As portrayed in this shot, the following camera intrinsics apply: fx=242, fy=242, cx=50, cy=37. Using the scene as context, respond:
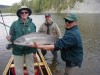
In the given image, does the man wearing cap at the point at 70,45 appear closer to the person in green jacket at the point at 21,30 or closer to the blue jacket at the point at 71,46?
the blue jacket at the point at 71,46

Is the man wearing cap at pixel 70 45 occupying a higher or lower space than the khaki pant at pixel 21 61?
higher

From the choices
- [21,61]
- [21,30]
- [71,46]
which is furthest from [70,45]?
[21,61]

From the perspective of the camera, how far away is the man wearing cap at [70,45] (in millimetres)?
5549

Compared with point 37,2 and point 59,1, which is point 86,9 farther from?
point 37,2

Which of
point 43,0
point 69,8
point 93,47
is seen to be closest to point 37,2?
point 43,0

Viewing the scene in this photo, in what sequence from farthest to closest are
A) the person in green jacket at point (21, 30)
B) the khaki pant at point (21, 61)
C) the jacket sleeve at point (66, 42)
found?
1. the khaki pant at point (21, 61)
2. the person in green jacket at point (21, 30)
3. the jacket sleeve at point (66, 42)

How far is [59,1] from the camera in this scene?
366 ft

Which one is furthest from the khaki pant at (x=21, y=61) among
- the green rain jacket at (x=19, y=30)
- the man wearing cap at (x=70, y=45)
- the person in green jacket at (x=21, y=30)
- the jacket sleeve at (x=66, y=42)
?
the jacket sleeve at (x=66, y=42)

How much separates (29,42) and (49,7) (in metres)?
114

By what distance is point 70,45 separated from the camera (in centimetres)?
559

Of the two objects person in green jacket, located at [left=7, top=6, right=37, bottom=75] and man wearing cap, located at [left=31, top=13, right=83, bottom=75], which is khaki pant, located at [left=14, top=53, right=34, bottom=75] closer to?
person in green jacket, located at [left=7, top=6, right=37, bottom=75]

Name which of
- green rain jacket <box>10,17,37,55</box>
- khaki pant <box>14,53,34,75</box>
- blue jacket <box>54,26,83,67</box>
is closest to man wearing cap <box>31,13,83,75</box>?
blue jacket <box>54,26,83,67</box>

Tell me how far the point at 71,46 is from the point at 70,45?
0.32ft

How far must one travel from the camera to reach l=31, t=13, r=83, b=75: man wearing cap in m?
5.55
